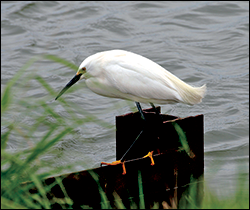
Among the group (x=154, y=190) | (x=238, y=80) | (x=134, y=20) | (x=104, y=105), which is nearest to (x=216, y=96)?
(x=238, y=80)

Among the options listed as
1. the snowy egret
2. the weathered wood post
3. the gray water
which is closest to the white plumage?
the snowy egret

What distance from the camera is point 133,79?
431cm

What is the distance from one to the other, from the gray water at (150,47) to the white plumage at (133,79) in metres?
1.94

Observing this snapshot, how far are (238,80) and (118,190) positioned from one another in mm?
6575

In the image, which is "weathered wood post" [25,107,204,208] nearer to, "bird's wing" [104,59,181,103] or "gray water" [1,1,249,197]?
"bird's wing" [104,59,181,103]

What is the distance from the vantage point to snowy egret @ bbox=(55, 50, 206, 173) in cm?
425

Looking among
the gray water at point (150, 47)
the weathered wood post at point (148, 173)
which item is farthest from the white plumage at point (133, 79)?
the gray water at point (150, 47)

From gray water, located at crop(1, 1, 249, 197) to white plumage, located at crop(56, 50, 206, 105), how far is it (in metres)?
1.94

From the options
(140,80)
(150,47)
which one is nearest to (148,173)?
(140,80)

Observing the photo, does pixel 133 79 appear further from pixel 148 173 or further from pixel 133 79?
pixel 148 173

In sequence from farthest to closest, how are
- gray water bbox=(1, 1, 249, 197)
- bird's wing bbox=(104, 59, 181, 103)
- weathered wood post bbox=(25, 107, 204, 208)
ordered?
gray water bbox=(1, 1, 249, 197)
bird's wing bbox=(104, 59, 181, 103)
weathered wood post bbox=(25, 107, 204, 208)

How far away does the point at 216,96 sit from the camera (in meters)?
8.70

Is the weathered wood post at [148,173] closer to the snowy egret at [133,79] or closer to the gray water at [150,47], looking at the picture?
the snowy egret at [133,79]

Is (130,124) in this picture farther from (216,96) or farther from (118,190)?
(216,96)
